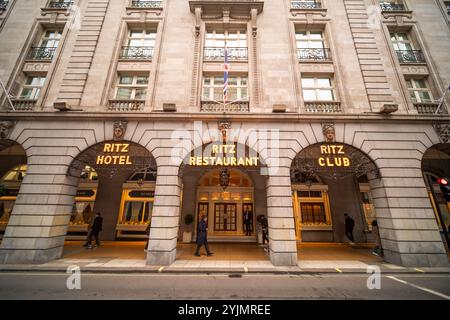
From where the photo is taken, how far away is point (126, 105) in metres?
11.4

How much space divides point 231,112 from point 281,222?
6.37 m

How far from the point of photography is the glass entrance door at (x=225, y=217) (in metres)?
15.5

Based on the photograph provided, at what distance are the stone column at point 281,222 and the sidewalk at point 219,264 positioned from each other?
52 cm

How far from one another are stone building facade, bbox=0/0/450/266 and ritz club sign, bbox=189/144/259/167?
0.41 metres

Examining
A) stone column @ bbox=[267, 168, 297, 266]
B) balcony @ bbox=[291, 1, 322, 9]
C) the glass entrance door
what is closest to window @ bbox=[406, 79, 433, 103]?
balcony @ bbox=[291, 1, 322, 9]

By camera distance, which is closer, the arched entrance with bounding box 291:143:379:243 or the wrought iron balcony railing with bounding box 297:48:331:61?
the wrought iron balcony railing with bounding box 297:48:331:61

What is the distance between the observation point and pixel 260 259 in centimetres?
987

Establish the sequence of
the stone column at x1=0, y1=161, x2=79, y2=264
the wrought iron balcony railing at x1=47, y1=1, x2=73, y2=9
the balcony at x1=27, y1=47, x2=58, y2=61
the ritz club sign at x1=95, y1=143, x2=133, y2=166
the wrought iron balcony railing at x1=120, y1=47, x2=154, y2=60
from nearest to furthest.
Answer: the stone column at x1=0, y1=161, x2=79, y2=264 < the ritz club sign at x1=95, y1=143, x2=133, y2=166 < the balcony at x1=27, y1=47, x2=58, y2=61 < the wrought iron balcony railing at x1=120, y1=47, x2=154, y2=60 < the wrought iron balcony railing at x1=47, y1=1, x2=73, y2=9

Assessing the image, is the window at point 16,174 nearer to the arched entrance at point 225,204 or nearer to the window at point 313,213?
the arched entrance at point 225,204

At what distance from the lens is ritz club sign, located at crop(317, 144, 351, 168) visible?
1024 cm

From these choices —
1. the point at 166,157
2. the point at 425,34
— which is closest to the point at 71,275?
the point at 166,157

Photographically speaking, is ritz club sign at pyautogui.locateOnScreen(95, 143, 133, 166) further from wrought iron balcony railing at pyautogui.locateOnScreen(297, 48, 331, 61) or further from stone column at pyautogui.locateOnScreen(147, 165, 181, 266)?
wrought iron balcony railing at pyautogui.locateOnScreen(297, 48, 331, 61)

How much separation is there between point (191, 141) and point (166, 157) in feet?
5.17

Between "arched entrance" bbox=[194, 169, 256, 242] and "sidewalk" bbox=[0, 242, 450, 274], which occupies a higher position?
"arched entrance" bbox=[194, 169, 256, 242]
